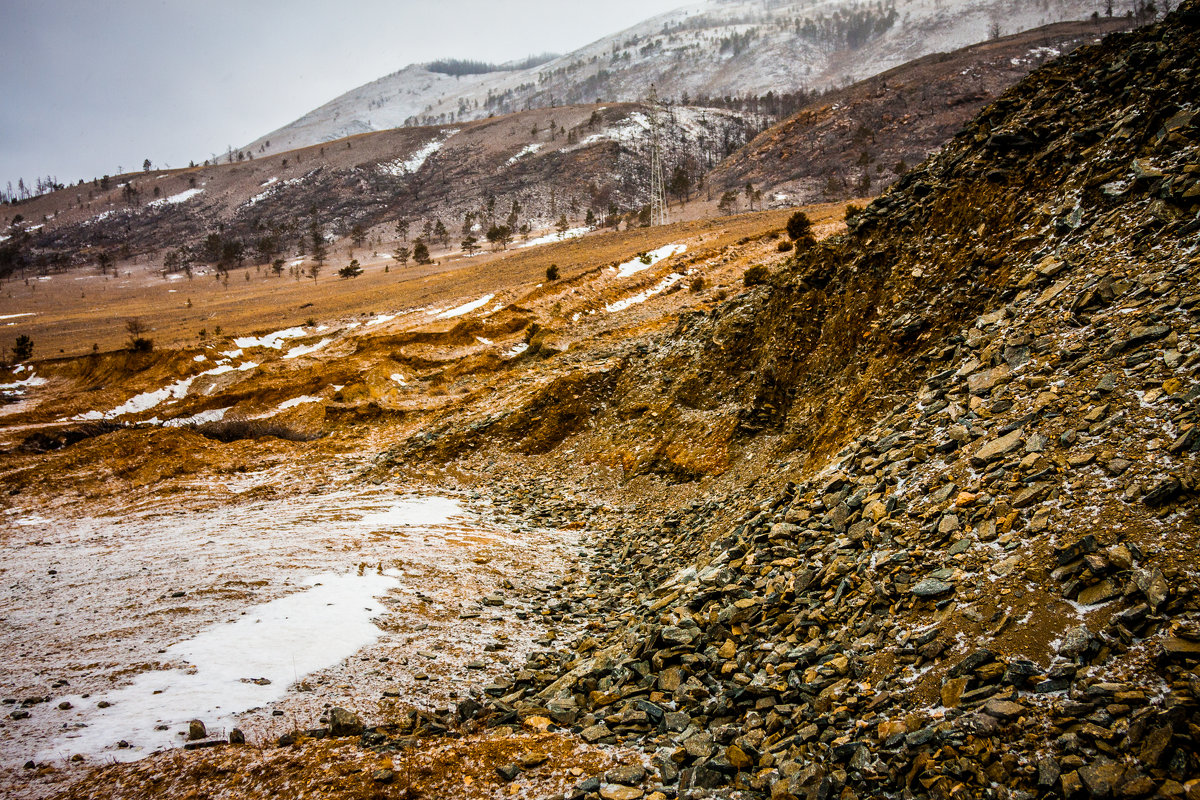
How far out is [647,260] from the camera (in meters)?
41.3

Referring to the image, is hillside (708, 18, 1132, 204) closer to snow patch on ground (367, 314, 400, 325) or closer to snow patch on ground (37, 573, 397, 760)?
snow patch on ground (367, 314, 400, 325)

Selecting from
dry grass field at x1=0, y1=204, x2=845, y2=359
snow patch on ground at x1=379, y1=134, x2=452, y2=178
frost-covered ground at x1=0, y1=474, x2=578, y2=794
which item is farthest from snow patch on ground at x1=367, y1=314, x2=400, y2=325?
snow patch on ground at x1=379, y1=134, x2=452, y2=178

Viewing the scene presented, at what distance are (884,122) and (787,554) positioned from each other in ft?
447

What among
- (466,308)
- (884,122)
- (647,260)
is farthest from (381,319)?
(884,122)

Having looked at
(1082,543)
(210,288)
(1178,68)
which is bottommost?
(1082,543)

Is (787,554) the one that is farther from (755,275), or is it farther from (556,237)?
(556,237)

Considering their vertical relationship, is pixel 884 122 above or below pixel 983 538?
above

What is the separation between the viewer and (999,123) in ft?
44.8

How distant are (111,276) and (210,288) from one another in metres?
47.4

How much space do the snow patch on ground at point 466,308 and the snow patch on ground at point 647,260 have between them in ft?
32.0

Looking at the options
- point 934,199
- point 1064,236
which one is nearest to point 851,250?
point 934,199

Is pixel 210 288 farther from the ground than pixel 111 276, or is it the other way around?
pixel 111 276

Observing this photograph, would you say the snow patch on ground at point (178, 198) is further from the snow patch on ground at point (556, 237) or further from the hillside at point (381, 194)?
the snow patch on ground at point (556, 237)

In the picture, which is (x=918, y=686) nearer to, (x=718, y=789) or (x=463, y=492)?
(x=718, y=789)
